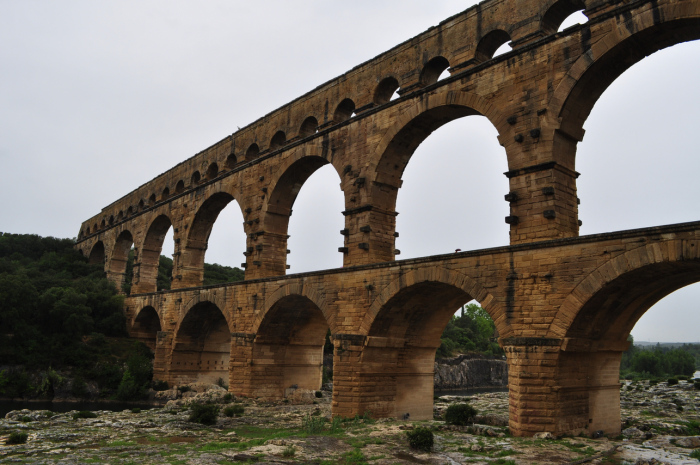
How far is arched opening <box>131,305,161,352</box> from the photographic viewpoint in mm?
32047

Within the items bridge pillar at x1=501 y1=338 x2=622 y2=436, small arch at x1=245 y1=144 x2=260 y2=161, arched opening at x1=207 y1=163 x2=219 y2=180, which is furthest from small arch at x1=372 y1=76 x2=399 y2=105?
arched opening at x1=207 y1=163 x2=219 y2=180

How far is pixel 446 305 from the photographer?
643 inches

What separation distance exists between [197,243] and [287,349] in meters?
9.65

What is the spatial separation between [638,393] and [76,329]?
2944cm

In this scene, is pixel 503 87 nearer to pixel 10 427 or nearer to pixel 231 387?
pixel 231 387

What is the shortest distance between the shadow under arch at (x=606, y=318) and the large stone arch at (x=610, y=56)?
3.62 metres

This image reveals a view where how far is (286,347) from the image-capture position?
2136cm

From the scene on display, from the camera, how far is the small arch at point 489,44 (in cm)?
1599

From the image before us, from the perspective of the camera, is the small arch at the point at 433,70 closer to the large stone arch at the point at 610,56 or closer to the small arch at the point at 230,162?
the large stone arch at the point at 610,56

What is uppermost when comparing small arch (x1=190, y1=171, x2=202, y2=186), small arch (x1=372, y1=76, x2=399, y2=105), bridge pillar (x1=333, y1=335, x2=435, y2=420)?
small arch (x1=372, y1=76, x2=399, y2=105)

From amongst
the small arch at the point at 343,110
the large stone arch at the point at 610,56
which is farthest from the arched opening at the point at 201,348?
the large stone arch at the point at 610,56

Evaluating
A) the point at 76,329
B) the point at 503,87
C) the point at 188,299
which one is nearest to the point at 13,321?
the point at 76,329

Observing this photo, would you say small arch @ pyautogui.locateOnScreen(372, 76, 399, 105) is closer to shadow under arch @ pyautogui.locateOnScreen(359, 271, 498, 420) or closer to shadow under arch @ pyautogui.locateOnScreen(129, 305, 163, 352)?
shadow under arch @ pyautogui.locateOnScreen(359, 271, 498, 420)

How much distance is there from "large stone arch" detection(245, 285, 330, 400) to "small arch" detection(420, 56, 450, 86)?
27.9 ft
